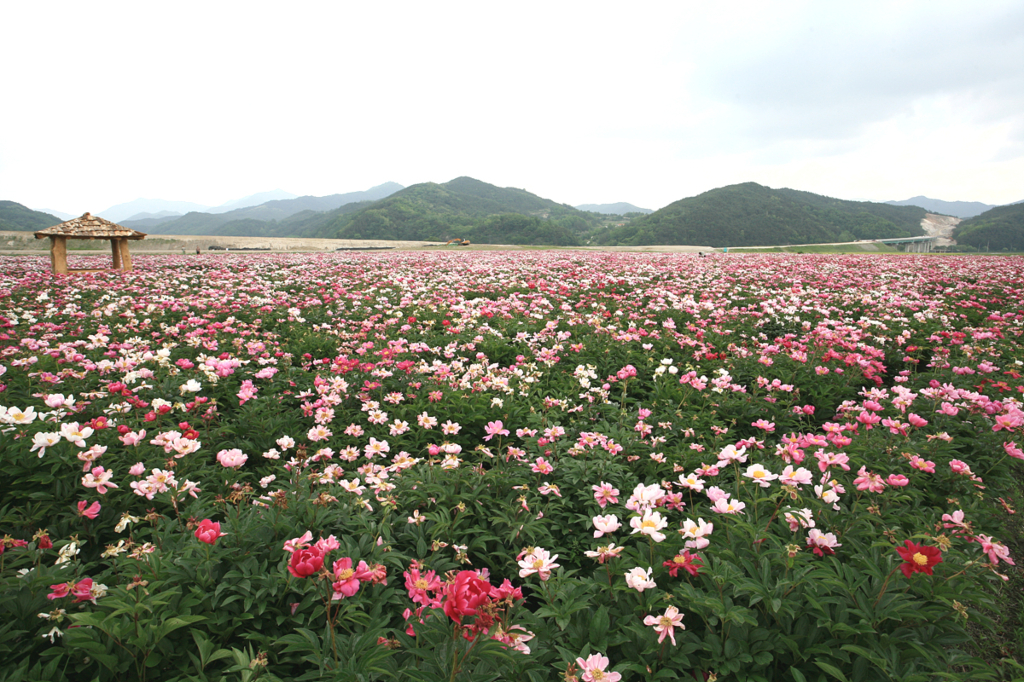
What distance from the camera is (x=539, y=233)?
81.6 meters

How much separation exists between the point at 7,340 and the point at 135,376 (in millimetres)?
2937

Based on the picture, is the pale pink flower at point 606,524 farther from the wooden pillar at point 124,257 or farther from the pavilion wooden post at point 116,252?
the pavilion wooden post at point 116,252

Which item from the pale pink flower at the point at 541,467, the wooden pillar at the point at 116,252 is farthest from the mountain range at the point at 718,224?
the pale pink flower at the point at 541,467

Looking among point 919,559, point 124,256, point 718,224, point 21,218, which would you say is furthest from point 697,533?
point 21,218

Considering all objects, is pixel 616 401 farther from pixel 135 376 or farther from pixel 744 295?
pixel 744 295

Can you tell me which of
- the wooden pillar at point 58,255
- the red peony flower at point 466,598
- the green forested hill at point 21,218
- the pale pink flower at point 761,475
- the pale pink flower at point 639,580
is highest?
the green forested hill at point 21,218

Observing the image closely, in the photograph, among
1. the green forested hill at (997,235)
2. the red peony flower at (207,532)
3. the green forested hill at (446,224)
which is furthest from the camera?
the green forested hill at (446,224)

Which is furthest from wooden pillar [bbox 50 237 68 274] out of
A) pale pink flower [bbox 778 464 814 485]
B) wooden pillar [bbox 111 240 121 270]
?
pale pink flower [bbox 778 464 814 485]

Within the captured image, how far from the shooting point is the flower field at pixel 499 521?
153 centimetres

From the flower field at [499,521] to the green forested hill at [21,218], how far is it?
113322 millimetres

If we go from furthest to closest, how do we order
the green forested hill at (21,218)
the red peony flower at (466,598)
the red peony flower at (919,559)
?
1. the green forested hill at (21,218)
2. the red peony flower at (919,559)
3. the red peony flower at (466,598)

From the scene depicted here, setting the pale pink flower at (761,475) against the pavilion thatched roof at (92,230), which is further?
the pavilion thatched roof at (92,230)

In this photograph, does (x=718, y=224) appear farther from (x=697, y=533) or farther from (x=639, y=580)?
(x=639, y=580)

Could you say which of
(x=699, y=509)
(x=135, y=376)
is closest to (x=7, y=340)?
(x=135, y=376)
